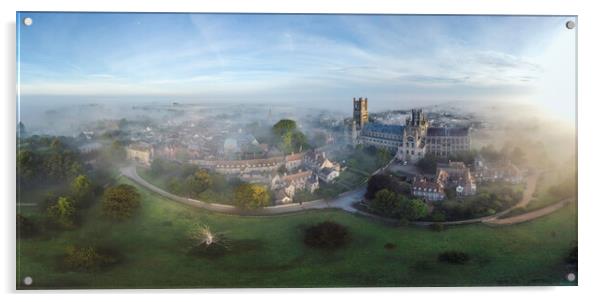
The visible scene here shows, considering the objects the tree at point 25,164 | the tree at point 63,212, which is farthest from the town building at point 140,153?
the tree at point 25,164

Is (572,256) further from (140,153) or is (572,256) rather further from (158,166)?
(140,153)

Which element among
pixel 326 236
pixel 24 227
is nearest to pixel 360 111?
pixel 326 236

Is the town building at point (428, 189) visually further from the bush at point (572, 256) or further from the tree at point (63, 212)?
the tree at point (63, 212)

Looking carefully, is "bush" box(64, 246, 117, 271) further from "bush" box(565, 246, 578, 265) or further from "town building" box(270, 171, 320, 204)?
"bush" box(565, 246, 578, 265)

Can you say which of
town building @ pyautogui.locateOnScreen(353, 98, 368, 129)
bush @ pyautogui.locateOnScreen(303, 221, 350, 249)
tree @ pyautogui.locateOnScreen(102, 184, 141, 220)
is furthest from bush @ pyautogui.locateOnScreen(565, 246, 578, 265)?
tree @ pyautogui.locateOnScreen(102, 184, 141, 220)
